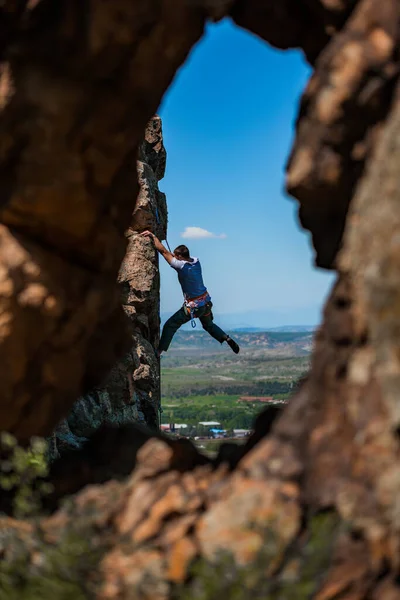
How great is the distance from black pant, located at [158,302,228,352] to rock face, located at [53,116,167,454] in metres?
1.15

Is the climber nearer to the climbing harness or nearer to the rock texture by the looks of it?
the climbing harness

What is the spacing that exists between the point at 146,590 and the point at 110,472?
234 cm

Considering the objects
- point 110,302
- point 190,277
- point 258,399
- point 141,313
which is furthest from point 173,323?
point 258,399

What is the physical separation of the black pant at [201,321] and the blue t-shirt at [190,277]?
434 mm

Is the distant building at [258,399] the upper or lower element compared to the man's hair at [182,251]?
lower

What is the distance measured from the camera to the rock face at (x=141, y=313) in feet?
54.9

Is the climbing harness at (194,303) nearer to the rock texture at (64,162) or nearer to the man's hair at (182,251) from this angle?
the man's hair at (182,251)

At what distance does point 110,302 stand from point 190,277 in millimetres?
5912

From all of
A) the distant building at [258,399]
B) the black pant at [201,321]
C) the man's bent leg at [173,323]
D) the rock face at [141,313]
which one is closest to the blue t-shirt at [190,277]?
the black pant at [201,321]

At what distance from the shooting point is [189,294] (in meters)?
15.3

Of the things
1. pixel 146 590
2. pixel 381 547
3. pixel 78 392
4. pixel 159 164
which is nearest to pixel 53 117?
pixel 78 392

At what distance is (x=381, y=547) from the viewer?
6.27 m

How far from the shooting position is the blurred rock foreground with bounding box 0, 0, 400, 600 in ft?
20.9

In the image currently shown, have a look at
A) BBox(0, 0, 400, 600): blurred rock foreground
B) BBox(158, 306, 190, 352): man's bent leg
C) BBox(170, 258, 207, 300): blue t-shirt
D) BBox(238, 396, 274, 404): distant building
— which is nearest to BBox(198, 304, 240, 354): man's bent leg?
BBox(158, 306, 190, 352): man's bent leg
